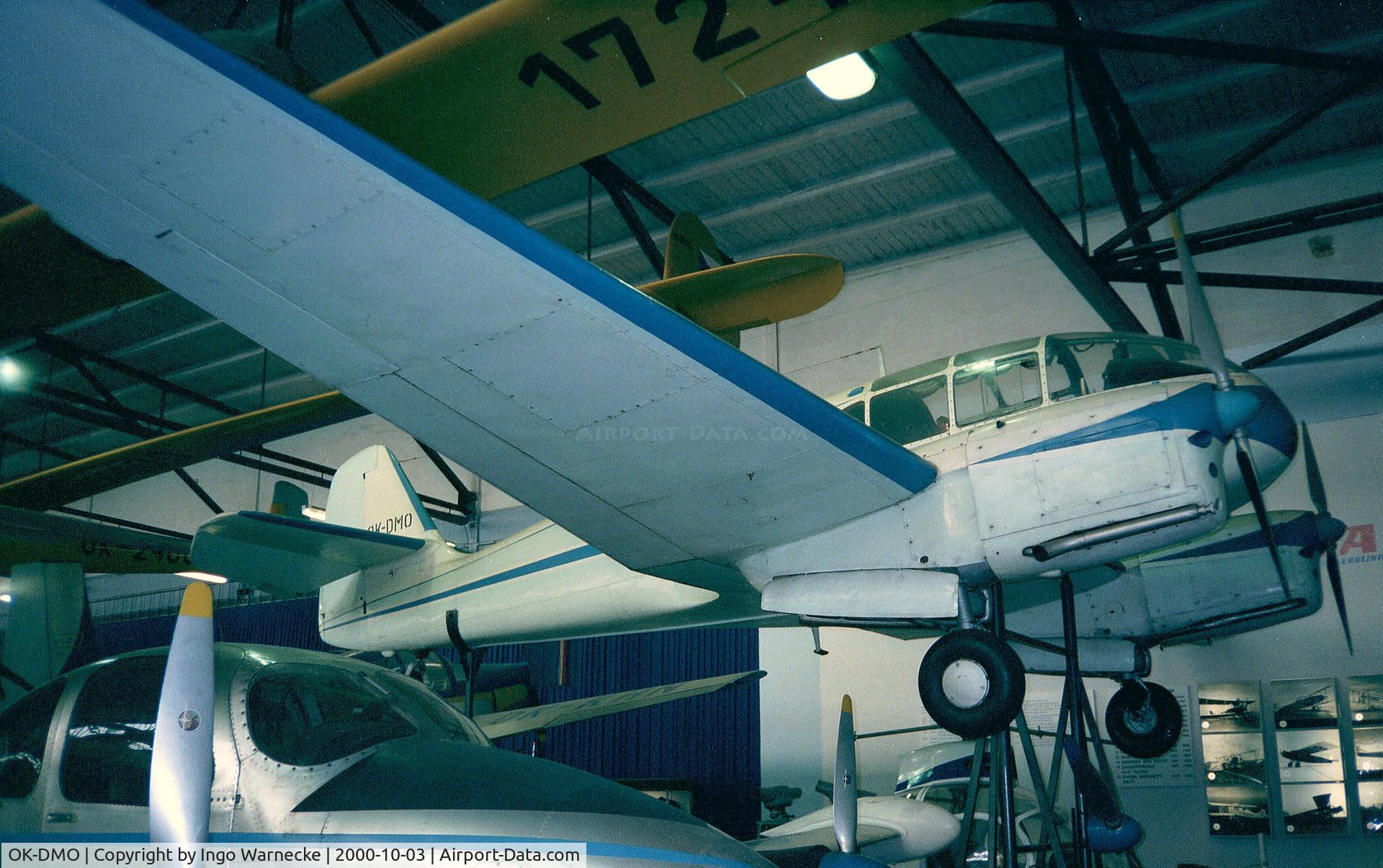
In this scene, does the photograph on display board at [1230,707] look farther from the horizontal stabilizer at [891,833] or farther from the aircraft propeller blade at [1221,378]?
the horizontal stabilizer at [891,833]

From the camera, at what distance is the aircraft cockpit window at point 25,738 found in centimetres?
392

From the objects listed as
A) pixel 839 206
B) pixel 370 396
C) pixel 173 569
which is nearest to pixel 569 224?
pixel 839 206

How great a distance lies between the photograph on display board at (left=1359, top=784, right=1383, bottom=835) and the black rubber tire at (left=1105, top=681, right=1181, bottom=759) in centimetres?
337

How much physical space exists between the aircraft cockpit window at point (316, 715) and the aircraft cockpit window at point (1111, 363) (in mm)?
3818

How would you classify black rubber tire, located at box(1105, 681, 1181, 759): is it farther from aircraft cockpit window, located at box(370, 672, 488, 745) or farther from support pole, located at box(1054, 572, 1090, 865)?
aircraft cockpit window, located at box(370, 672, 488, 745)

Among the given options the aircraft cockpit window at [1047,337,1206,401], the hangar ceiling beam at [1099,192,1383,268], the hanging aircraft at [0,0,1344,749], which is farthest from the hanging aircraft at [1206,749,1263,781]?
the aircraft cockpit window at [1047,337,1206,401]

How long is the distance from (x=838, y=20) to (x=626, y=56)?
1.10 meters

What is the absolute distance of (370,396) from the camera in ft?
13.0

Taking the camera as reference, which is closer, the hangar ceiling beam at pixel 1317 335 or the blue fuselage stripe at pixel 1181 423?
the blue fuselage stripe at pixel 1181 423

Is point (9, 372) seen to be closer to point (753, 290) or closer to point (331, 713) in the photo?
point (753, 290)

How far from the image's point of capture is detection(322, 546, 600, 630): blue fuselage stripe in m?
7.12

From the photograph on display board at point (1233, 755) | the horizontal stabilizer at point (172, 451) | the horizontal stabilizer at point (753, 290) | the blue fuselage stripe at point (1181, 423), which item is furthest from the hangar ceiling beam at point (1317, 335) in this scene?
the horizontal stabilizer at point (172, 451)

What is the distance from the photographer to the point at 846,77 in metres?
6.39

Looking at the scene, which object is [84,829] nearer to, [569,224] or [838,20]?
[838,20]
